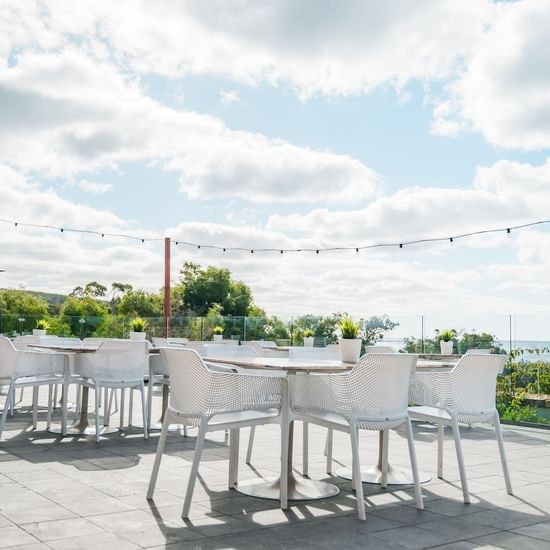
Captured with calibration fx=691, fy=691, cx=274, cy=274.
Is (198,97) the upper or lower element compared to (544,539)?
upper

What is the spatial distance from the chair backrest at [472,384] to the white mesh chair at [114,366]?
278 cm

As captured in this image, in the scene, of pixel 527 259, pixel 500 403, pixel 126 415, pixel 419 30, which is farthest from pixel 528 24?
pixel 527 259

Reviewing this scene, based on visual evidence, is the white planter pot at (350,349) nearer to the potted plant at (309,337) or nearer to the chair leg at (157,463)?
the chair leg at (157,463)

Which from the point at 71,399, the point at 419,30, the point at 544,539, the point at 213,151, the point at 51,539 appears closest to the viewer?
the point at 51,539

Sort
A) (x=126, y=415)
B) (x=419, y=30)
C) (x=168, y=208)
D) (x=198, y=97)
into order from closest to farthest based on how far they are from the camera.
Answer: (x=126, y=415) → (x=419, y=30) → (x=198, y=97) → (x=168, y=208)

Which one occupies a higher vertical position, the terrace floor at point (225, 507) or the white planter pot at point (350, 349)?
the white planter pot at point (350, 349)

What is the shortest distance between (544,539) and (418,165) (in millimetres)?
9475

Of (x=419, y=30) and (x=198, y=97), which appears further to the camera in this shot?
(x=198, y=97)

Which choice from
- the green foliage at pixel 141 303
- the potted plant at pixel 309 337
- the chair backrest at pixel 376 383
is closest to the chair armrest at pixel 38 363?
the chair backrest at pixel 376 383

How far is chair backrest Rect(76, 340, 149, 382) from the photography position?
5.75 metres

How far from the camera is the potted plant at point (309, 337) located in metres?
12.3

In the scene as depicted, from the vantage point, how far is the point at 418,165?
39.2 feet

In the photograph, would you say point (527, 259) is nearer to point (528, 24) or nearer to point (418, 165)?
point (418, 165)

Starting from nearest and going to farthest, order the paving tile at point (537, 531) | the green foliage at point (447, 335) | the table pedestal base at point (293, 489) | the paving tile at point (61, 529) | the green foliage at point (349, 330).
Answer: the paving tile at point (61, 529) → the paving tile at point (537, 531) → the table pedestal base at point (293, 489) → the green foliage at point (349, 330) → the green foliage at point (447, 335)
